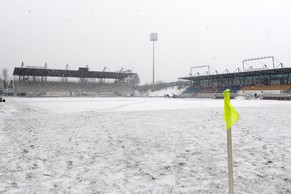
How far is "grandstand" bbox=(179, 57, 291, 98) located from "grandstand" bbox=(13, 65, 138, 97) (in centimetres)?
2199

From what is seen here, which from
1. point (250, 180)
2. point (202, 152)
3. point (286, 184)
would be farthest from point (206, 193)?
point (202, 152)

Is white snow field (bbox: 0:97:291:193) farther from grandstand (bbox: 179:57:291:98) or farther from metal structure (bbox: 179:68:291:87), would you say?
metal structure (bbox: 179:68:291:87)

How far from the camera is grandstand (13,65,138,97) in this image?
6066cm

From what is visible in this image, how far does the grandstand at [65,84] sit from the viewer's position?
199 feet

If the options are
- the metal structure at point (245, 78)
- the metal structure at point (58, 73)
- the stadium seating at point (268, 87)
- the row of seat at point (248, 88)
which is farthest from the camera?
the metal structure at point (58, 73)

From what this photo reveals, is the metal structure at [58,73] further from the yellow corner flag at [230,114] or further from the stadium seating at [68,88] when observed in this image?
the yellow corner flag at [230,114]

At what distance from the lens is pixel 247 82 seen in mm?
54125

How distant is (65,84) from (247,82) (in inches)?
2024

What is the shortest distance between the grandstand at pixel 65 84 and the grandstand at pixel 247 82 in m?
22.0

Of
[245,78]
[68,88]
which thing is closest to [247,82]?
[245,78]

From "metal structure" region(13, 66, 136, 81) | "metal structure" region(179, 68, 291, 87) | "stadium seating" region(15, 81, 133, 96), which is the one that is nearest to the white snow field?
"metal structure" region(179, 68, 291, 87)

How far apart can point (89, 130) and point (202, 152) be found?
4.32 m

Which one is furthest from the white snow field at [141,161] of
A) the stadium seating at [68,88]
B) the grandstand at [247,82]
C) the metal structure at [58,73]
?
the stadium seating at [68,88]

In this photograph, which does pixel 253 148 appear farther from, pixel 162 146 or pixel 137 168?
pixel 137 168
